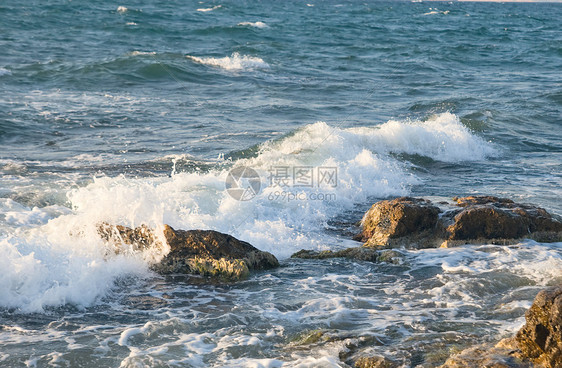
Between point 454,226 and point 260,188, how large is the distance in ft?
10.3

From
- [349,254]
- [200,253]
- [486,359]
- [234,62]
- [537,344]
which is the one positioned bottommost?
[349,254]

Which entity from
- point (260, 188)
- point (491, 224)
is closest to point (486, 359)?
point (491, 224)

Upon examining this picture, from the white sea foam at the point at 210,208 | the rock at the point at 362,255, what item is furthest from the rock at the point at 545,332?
the rock at the point at 362,255

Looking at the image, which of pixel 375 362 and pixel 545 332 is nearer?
pixel 545 332

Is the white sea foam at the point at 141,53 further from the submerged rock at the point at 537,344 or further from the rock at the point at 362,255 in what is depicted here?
the submerged rock at the point at 537,344

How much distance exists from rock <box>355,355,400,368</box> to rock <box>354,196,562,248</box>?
2.39m

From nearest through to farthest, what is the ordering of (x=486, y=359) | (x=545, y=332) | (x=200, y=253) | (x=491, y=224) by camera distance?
(x=545, y=332) < (x=486, y=359) < (x=200, y=253) < (x=491, y=224)

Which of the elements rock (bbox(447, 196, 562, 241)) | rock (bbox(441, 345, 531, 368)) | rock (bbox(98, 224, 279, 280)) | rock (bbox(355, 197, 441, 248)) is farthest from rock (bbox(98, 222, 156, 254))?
rock (bbox(441, 345, 531, 368))

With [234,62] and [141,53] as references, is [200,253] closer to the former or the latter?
[234,62]

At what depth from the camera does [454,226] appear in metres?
6.32

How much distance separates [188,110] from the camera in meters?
13.7

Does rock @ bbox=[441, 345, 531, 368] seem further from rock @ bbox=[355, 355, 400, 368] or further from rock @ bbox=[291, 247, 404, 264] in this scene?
rock @ bbox=[291, 247, 404, 264]

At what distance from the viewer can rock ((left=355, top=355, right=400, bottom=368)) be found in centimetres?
384

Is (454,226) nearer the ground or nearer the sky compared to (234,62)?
nearer the ground
